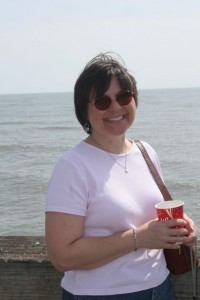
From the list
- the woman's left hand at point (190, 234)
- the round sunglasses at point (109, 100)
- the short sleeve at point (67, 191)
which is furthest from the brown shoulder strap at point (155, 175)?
the short sleeve at point (67, 191)

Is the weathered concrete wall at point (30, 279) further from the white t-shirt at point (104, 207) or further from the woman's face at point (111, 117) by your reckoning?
the woman's face at point (111, 117)

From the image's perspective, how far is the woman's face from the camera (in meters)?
2.31

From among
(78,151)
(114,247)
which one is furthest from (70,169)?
(114,247)

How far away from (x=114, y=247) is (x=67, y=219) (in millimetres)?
211

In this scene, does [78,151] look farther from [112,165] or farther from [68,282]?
[68,282]

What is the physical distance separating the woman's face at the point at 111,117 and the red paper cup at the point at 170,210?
0.36 m

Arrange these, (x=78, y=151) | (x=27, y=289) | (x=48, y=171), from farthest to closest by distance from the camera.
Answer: (x=48, y=171), (x=27, y=289), (x=78, y=151)

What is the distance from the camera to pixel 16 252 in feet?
9.24

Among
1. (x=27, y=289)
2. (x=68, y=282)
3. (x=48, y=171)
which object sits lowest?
(x=48, y=171)

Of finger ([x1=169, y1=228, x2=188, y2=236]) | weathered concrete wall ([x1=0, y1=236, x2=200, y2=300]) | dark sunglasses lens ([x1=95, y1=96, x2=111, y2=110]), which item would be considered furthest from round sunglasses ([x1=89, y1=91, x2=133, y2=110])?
weathered concrete wall ([x1=0, y1=236, x2=200, y2=300])

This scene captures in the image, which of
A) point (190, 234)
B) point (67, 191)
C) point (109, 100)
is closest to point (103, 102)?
point (109, 100)

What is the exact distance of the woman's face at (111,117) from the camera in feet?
7.57

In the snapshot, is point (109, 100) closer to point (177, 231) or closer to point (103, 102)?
point (103, 102)

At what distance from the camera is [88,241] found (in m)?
2.15
